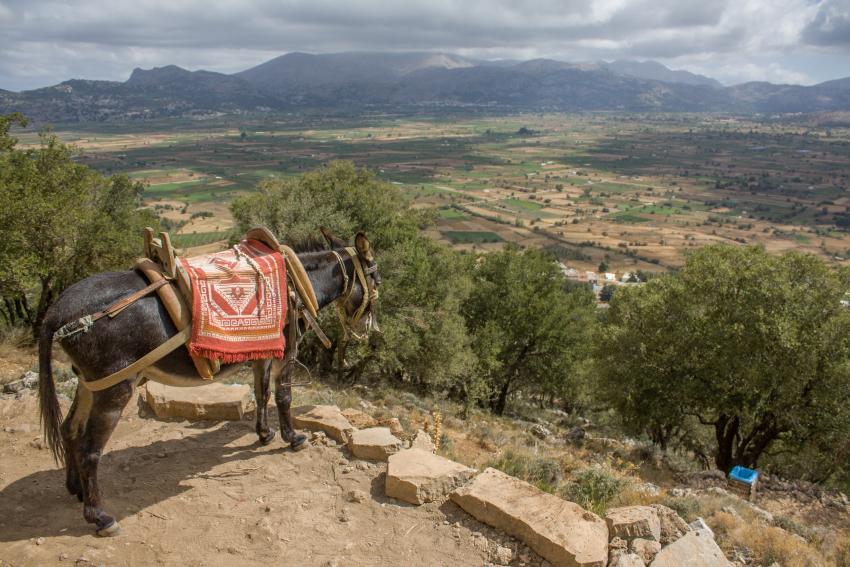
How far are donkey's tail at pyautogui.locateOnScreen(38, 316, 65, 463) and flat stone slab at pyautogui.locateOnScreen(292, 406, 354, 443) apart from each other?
3138mm

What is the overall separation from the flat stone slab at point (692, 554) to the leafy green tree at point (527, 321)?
18.8 meters

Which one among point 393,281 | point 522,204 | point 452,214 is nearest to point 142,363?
point 393,281

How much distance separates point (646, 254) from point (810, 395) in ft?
268

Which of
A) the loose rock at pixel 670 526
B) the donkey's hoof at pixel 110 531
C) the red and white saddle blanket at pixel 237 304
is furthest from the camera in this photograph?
the red and white saddle blanket at pixel 237 304

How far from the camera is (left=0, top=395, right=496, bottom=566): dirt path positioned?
5688 millimetres

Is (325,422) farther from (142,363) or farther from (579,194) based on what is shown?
(579,194)

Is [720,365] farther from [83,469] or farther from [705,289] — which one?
[83,469]

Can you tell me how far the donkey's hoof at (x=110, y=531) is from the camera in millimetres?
5852

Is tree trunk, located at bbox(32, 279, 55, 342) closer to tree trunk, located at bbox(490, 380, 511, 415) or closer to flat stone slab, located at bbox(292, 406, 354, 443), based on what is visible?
flat stone slab, located at bbox(292, 406, 354, 443)

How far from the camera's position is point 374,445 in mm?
7508

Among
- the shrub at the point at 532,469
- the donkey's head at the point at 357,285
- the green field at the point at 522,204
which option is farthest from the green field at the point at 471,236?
the shrub at the point at 532,469

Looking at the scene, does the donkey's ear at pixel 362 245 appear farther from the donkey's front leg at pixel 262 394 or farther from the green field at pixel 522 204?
the green field at pixel 522 204

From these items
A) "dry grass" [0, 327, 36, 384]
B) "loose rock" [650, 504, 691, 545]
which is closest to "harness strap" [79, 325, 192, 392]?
"loose rock" [650, 504, 691, 545]

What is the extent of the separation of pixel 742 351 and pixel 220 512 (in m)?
15.7
